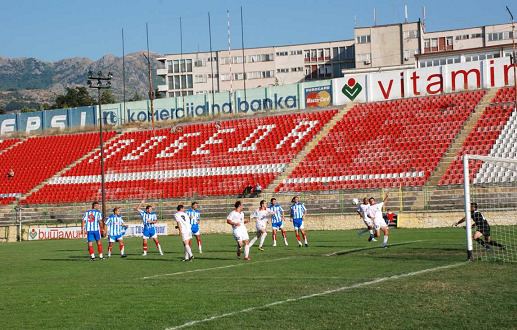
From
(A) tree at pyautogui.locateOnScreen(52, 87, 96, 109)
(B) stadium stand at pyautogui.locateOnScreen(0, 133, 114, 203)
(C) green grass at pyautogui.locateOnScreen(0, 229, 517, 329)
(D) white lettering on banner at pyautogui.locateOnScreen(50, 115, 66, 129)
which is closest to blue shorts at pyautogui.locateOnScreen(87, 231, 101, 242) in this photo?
(C) green grass at pyautogui.locateOnScreen(0, 229, 517, 329)

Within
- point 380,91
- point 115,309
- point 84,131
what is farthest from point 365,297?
point 84,131

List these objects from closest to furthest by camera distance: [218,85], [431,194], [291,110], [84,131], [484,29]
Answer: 1. [431,194]
2. [291,110]
3. [84,131]
4. [484,29]
5. [218,85]

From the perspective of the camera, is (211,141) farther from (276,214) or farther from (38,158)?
(276,214)

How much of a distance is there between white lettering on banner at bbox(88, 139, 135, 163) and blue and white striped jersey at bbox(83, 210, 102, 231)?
33.2 meters

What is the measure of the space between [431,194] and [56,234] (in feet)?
73.0

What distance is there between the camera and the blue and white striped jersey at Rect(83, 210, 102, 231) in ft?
94.4

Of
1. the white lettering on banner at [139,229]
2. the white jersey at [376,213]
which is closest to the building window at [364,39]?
the white lettering on banner at [139,229]

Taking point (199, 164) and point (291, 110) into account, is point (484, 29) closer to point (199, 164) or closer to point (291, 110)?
point (291, 110)

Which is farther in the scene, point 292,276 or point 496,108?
point 496,108

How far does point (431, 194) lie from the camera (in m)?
42.9

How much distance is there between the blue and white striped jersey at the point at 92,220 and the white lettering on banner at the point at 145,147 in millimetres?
31364

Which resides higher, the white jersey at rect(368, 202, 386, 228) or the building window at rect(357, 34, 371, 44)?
the building window at rect(357, 34, 371, 44)

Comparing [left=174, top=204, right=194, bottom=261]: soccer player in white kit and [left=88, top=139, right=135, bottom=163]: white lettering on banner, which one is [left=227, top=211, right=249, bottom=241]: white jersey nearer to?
[left=174, top=204, right=194, bottom=261]: soccer player in white kit

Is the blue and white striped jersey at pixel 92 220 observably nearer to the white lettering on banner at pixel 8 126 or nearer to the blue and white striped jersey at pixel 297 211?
the blue and white striped jersey at pixel 297 211
